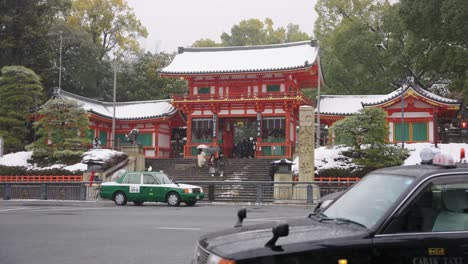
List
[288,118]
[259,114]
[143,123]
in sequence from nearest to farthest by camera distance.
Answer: [288,118] < [259,114] < [143,123]

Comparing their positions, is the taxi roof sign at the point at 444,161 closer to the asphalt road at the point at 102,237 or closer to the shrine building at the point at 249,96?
the asphalt road at the point at 102,237

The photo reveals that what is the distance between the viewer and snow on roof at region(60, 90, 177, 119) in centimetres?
4328

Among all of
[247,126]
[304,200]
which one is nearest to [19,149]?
[304,200]

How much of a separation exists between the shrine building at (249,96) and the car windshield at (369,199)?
32920 millimetres

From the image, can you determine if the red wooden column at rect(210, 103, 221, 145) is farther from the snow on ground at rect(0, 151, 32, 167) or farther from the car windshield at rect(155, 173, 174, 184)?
the car windshield at rect(155, 173, 174, 184)

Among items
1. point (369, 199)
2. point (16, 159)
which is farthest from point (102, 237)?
point (16, 159)

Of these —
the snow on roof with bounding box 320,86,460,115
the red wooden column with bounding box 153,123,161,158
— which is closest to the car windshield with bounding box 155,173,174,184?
the red wooden column with bounding box 153,123,161,158

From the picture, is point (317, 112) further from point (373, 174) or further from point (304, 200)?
point (373, 174)

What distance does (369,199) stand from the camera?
4605 mm

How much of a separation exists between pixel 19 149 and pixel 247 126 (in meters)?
29.1

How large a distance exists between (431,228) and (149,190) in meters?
17.8

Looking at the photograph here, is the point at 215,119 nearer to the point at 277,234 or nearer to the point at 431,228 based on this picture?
the point at 431,228

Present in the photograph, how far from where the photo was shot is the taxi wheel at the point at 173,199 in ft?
68.2

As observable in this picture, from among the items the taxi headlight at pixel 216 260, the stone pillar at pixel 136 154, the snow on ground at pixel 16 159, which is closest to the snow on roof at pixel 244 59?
the stone pillar at pixel 136 154
